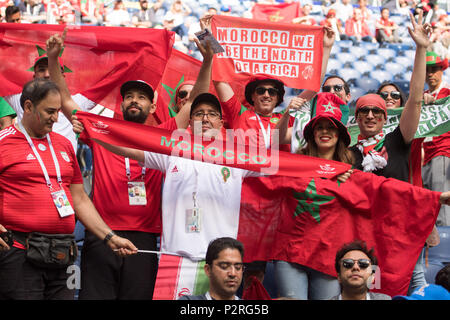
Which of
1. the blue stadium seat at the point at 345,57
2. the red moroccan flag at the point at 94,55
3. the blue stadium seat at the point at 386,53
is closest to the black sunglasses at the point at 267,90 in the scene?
the red moroccan flag at the point at 94,55

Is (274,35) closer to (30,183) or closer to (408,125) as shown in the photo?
(408,125)

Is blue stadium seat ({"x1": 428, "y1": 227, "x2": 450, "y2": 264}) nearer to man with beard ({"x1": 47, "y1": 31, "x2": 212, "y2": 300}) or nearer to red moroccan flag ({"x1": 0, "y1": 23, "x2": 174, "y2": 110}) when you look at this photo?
man with beard ({"x1": 47, "y1": 31, "x2": 212, "y2": 300})

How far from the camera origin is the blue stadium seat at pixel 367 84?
11.9 meters

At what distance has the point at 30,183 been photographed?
3.96m

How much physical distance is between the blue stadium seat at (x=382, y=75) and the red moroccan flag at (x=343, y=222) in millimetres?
8482

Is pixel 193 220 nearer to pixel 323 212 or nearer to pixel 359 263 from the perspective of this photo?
pixel 323 212

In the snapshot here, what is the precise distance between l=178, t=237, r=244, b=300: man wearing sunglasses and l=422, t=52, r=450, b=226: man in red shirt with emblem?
2.75 m

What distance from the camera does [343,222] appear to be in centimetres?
464

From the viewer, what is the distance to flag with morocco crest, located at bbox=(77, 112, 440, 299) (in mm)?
4445

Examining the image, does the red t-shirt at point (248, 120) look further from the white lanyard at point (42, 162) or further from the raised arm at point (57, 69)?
the white lanyard at point (42, 162)
